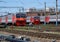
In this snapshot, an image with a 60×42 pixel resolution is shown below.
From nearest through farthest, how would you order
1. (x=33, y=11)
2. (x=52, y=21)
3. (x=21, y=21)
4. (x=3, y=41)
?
(x=3, y=41)
(x=21, y=21)
(x=52, y=21)
(x=33, y=11)

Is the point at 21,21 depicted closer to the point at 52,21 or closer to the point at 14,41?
the point at 52,21

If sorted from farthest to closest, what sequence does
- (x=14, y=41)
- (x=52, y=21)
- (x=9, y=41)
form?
(x=52, y=21), (x=9, y=41), (x=14, y=41)

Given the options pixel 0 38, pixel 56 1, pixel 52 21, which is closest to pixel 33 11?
pixel 52 21

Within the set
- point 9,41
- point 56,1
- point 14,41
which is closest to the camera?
point 14,41

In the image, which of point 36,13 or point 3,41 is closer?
point 3,41

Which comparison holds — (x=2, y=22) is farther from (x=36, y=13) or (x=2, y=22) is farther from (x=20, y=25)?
(x=36, y=13)

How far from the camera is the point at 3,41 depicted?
13406 mm

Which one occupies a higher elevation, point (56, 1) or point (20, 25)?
point (56, 1)

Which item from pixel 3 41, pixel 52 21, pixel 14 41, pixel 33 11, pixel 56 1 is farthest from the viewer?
pixel 33 11

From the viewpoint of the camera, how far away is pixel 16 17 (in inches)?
2029

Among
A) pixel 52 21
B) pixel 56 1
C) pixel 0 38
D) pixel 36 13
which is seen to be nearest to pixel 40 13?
pixel 36 13

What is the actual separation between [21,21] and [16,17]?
220 cm

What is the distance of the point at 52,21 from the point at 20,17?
55.5 ft

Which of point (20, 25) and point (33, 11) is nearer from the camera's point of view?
point (20, 25)
